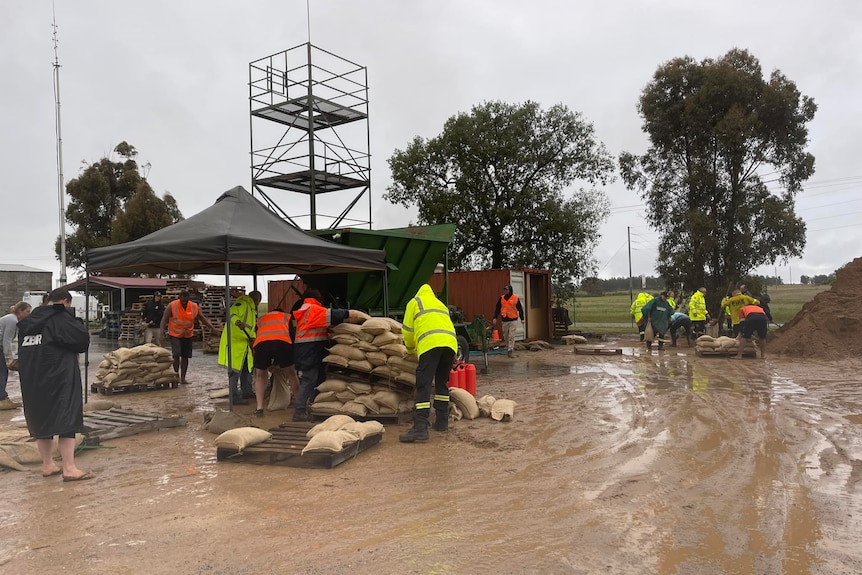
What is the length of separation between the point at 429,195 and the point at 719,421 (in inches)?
647

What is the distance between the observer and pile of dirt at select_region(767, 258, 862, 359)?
13758mm

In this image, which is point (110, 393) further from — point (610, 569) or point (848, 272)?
point (848, 272)

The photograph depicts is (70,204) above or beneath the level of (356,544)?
above

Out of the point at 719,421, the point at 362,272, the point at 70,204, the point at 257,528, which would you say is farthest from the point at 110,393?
the point at 70,204

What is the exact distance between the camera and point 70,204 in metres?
35.2

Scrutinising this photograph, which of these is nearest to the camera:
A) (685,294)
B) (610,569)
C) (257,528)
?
(610,569)

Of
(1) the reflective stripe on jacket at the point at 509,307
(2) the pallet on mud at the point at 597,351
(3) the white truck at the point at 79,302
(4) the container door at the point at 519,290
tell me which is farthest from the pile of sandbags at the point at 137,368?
(3) the white truck at the point at 79,302

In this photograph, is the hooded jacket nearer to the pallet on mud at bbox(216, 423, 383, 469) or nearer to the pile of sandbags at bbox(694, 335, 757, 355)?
the pallet on mud at bbox(216, 423, 383, 469)

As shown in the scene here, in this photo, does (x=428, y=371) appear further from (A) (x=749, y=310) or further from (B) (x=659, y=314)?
(B) (x=659, y=314)

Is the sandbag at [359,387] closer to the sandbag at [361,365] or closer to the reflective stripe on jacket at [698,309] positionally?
the sandbag at [361,365]

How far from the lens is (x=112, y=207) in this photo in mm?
35938

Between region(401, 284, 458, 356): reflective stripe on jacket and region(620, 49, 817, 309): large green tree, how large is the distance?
1585cm

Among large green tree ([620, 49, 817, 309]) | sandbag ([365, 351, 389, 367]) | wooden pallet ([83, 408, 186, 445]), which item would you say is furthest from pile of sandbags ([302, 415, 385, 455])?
large green tree ([620, 49, 817, 309])

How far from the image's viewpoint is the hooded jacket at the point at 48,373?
201 inches
